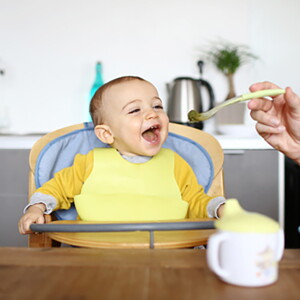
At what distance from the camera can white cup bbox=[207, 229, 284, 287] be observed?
1.94 feet

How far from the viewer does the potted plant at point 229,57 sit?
102 inches

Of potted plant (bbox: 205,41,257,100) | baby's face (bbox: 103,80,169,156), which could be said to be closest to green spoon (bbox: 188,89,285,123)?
baby's face (bbox: 103,80,169,156)

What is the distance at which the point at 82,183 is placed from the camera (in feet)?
4.80

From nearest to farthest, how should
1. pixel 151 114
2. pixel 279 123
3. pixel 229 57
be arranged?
pixel 279 123, pixel 151 114, pixel 229 57

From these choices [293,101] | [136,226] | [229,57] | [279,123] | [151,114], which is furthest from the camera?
[229,57]

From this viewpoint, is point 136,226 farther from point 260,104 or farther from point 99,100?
point 99,100

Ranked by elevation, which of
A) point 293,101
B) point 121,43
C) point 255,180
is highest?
point 121,43

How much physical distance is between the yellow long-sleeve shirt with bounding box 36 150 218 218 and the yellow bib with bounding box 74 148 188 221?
0.03m

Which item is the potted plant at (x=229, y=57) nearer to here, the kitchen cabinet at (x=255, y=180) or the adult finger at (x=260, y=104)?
the kitchen cabinet at (x=255, y=180)

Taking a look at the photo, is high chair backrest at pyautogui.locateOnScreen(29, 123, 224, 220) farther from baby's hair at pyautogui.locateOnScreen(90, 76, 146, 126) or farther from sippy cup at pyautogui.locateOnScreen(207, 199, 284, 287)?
sippy cup at pyautogui.locateOnScreen(207, 199, 284, 287)

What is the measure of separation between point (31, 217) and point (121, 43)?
169cm

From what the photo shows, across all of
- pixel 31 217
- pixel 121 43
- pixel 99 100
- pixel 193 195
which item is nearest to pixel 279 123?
pixel 193 195

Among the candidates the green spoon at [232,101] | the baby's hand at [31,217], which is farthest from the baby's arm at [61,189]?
the green spoon at [232,101]

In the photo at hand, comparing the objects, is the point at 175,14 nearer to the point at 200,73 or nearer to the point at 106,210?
the point at 200,73
